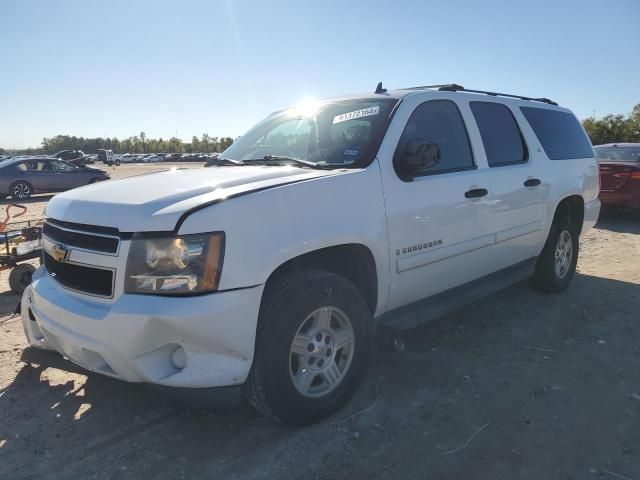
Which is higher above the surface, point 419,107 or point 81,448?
point 419,107

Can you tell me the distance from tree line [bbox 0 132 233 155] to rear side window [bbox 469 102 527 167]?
114 metres

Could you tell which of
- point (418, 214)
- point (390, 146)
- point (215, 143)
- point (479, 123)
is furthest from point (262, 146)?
point (215, 143)

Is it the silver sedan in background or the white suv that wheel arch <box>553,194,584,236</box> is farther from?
the silver sedan in background

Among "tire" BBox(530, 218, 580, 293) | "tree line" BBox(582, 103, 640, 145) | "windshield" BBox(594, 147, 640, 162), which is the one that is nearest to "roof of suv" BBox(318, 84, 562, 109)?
"tire" BBox(530, 218, 580, 293)

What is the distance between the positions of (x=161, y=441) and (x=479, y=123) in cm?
331

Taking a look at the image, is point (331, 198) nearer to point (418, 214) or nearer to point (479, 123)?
point (418, 214)

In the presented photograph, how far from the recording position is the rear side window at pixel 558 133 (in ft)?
16.1

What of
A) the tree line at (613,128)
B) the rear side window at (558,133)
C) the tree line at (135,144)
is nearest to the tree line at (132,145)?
the tree line at (135,144)

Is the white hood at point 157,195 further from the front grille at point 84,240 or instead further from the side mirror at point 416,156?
the side mirror at point 416,156

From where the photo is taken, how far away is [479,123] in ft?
13.5

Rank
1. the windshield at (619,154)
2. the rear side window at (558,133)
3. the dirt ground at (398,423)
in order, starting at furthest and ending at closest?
1. the windshield at (619,154)
2. the rear side window at (558,133)
3. the dirt ground at (398,423)

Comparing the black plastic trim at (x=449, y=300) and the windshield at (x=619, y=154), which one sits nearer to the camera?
the black plastic trim at (x=449, y=300)

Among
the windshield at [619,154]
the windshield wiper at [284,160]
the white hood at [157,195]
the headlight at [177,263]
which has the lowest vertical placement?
the windshield at [619,154]

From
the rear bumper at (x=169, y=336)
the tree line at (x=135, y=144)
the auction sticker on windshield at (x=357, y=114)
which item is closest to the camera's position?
the rear bumper at (x=169, y=336)
